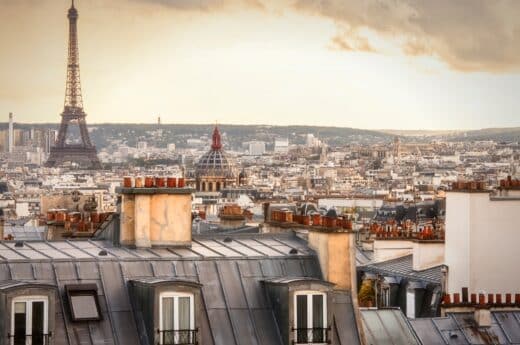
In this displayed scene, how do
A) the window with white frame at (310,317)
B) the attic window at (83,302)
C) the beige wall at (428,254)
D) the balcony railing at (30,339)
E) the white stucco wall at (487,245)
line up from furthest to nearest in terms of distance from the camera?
the beige wall at (428,254)
the white stucco wall at (487,245)
the window with white frame at (310,317)
the attic window at (83,302)
the balcony railing at (30,339)

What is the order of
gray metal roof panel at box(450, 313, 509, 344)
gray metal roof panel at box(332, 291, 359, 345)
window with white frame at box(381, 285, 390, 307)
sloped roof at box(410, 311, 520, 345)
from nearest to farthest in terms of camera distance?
Result: gray metal roof panel at box(332, 291, 359, 345) < sloped roof at box(410, 311, 520, 345) < gray metal roof panel at box(450, 313, 509, 344) < window with white frame at box(381, 285, 390, 307)

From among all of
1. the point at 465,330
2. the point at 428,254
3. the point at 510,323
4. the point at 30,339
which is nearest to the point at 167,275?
the point at 30,339

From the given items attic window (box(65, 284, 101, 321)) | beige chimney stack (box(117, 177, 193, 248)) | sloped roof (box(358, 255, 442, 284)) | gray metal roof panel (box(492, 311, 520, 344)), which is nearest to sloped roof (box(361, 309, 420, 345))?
gray metal roof panel (box(492, 311, 520, 344))

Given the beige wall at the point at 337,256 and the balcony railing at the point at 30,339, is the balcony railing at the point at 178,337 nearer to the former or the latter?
the balcony railing at the point at 30,339

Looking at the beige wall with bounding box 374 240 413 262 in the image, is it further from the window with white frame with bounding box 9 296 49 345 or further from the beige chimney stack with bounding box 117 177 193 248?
the window with white frame with bounding box 9 296 49 345

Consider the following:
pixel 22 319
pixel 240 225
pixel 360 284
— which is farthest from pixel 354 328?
pixel 240 225

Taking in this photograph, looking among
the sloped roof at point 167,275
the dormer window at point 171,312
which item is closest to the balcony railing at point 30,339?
the sloped roof at point 167,275

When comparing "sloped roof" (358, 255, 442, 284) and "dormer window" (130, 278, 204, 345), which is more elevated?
"dormer window" (130, 278, 204, 345)
